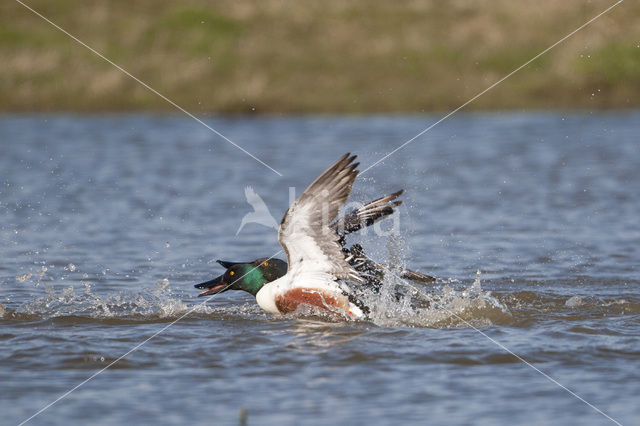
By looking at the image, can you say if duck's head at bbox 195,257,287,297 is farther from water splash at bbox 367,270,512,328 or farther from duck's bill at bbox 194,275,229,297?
water splash at bbox 367,270,512,328

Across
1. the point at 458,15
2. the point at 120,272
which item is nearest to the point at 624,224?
the point at 120,272

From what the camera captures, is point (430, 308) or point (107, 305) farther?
point (107, 305)

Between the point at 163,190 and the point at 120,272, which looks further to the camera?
the point at 163,190

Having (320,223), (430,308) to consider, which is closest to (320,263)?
(320,223)

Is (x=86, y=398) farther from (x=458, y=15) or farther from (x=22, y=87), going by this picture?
(x=458, y=15)

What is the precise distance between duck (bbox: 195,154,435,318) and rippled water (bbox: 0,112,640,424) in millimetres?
173

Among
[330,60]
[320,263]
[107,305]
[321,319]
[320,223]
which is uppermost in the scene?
[330,60]

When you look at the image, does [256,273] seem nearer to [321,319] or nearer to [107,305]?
[321,319]

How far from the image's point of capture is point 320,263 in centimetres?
673

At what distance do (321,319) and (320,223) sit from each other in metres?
0.91

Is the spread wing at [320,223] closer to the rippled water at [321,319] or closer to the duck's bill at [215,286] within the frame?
the rippled water at [321,319]

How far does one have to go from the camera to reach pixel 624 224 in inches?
432

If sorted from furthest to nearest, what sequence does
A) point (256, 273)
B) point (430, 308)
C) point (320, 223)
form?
point (256, 273)
point (430, 308)
point (320, 223)

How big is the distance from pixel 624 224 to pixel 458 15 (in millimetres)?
13712
